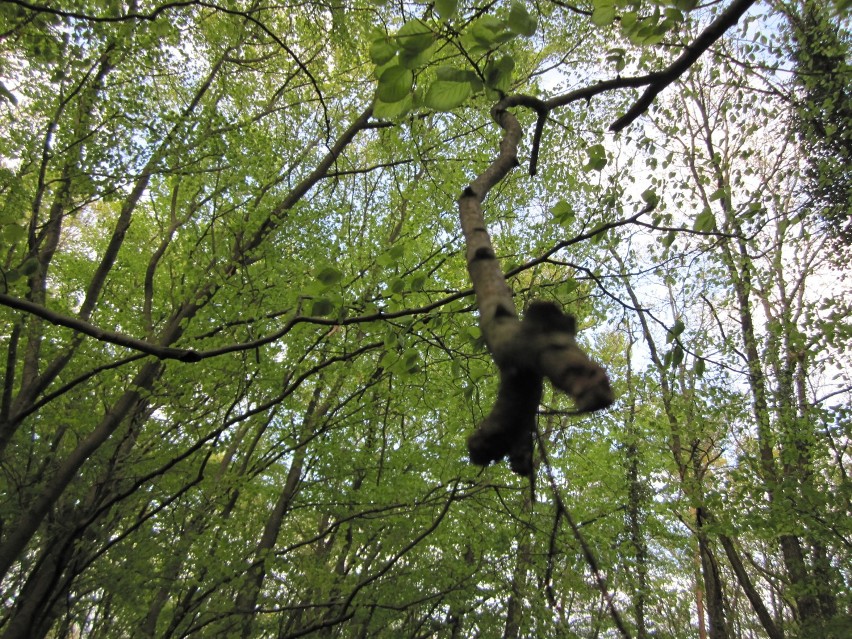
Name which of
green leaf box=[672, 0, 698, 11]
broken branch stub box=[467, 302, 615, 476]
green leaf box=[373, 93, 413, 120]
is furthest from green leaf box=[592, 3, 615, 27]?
broken branch stub box=[467, 302, 615, 476]

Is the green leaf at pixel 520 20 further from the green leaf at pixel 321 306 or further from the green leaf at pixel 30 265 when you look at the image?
the green leaf at pixel 30 265

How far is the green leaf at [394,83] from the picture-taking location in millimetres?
1340

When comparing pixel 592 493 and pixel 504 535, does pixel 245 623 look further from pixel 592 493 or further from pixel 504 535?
pixel 592 493

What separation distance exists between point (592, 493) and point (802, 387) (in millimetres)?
5782

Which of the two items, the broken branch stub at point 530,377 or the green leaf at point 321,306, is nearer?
the broken branch stub at point 530,377

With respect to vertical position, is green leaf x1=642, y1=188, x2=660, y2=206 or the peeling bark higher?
green leaf x1=642, y1=188, x2=660, y2=206

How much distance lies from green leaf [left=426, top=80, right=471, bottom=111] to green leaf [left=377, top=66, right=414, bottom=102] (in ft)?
0.24

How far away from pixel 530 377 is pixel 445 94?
108 centimetres

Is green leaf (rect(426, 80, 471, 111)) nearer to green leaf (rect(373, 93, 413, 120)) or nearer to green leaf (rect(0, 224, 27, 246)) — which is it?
green leaf (rect(373, 93, 413, 120))

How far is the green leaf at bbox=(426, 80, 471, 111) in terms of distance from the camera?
4.61 ft

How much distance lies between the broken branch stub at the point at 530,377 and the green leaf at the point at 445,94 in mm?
939

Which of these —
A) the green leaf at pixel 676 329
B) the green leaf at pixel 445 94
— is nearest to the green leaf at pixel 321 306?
A: the green leaf at pixel 445 94

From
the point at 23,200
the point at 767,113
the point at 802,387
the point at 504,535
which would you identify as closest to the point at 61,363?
the point at 23,200

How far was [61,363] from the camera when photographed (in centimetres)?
625
